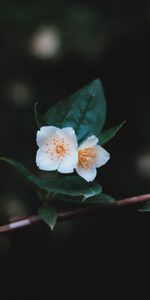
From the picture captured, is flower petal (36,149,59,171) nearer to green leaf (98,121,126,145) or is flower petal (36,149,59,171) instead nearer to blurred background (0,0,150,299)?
green leaf (98,121,126,145)

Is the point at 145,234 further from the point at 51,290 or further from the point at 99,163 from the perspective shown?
the point at 99,163

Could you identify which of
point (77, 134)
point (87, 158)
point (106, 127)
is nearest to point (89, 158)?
point (87, 158)

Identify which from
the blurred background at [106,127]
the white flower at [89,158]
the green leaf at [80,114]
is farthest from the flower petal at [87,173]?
the blurred background at [106,127]

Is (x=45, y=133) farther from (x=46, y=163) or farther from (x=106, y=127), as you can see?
(x=106, y=127)

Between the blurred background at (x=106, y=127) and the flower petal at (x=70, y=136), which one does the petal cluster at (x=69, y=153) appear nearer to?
the flower petal at (x=70, y=136)

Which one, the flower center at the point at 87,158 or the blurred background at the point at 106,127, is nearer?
the flower center at the point at 87,158
